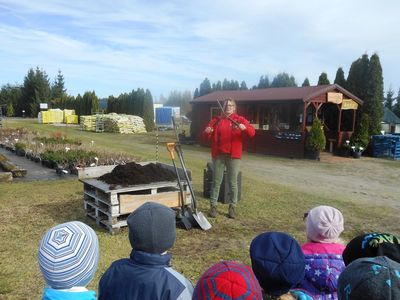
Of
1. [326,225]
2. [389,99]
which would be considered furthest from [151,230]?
[389,99]

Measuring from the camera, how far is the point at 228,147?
665 cm

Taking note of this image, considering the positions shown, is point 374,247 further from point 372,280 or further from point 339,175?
point 339,175

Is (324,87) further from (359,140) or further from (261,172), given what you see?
(261,172)

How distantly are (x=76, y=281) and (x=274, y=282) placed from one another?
0.99 metres

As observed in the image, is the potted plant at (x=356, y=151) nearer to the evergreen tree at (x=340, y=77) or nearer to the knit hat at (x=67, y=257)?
the evergreen tree at (x=340, y=77)

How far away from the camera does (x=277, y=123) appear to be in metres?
19.4

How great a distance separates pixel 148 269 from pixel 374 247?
44.1 inches

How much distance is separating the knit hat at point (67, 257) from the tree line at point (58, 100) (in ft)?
100

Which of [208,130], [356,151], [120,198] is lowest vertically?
[356,151]

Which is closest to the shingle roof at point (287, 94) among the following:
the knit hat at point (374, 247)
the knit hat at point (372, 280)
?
the knit hat at point (374, 247)

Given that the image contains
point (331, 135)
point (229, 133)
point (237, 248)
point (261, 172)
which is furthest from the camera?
point (331, 135)

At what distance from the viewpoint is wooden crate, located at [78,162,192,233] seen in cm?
575

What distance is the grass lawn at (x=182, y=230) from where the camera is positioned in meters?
4.61

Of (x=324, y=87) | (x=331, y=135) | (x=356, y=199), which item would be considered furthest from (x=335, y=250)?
(x=331, y=135)
